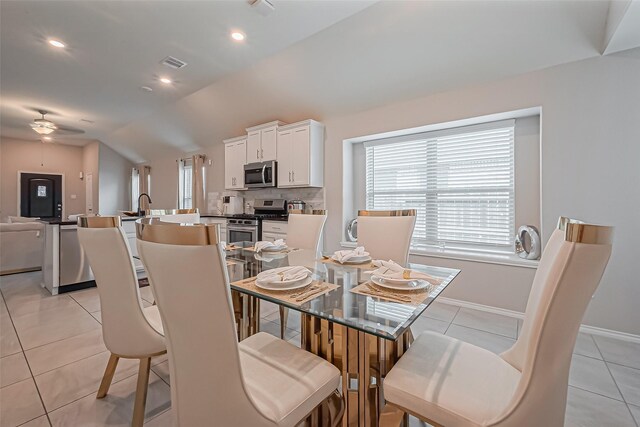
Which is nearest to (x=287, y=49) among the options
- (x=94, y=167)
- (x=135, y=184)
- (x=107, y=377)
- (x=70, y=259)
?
(x=107, y=377)

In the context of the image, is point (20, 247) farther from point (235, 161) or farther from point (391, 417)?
point (391, 417)

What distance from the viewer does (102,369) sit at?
194 centimetres

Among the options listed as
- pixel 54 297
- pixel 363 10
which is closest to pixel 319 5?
pixel 363 10

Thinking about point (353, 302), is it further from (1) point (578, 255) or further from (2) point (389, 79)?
(2) point (389, 79)

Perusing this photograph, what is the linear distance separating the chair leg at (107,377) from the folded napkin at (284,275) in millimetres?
1095

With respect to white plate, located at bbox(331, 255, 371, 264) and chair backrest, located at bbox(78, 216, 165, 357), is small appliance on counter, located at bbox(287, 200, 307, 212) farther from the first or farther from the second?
chair backrest, located at bbox(78, 216, 165, 357)

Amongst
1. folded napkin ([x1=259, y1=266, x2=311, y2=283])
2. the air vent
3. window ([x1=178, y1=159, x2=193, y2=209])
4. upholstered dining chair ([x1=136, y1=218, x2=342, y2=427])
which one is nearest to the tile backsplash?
window ([x1=178, y1=159, x2=193, y2=209])

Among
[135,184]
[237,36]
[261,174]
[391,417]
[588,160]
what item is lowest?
[391,417]

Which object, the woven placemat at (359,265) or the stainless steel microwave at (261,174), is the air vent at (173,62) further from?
the woven placemat at (359,265)

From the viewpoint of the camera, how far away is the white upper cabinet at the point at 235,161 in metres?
5.04

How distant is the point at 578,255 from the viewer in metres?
0.69

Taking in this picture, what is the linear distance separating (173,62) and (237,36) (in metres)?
1.17

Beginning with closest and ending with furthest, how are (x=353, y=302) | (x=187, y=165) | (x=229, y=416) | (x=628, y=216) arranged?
1. (x=229, y=416)
2. (x=353, y=302)
3. (x=628, y=216)
4. (x=187, y=165)

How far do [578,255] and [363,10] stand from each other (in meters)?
2.83
